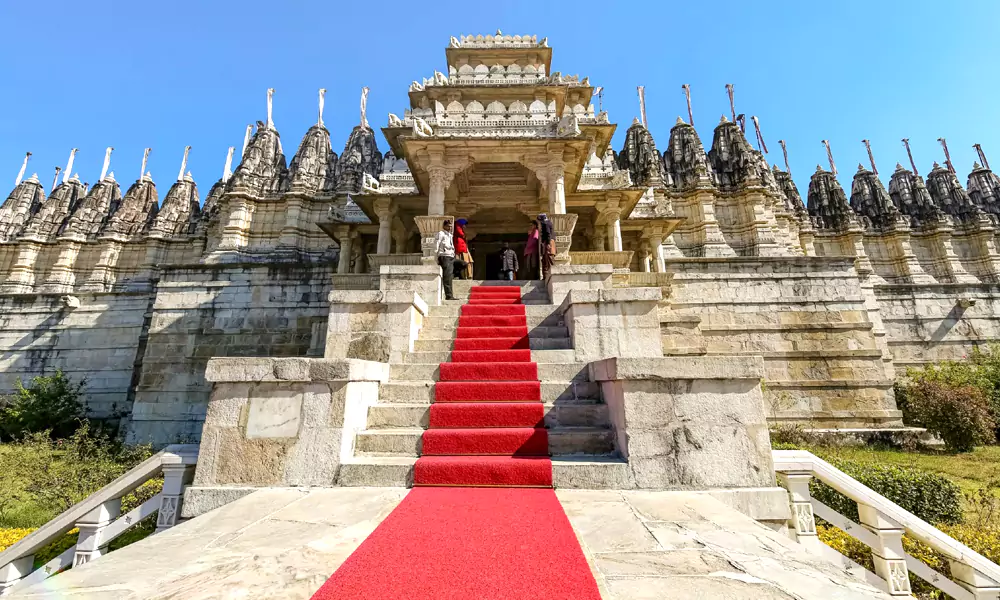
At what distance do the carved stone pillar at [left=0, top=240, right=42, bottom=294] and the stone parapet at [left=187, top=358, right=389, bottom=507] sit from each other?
37.6m

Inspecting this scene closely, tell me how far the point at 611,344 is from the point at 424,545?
4.64 m

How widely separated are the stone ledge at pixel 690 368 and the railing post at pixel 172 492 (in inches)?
170

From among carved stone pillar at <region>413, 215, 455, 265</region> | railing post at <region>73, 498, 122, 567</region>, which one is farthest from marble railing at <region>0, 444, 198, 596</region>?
carved stone pillar at <region>413, 215, 455, 265</region>

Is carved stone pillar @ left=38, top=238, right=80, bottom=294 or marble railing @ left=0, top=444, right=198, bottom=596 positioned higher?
carved stone pillar @ left=38, top=238, right=80, bottom=294

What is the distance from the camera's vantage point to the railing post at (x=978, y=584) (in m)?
2.99

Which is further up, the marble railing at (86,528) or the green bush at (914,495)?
the marble railing at (86,528)

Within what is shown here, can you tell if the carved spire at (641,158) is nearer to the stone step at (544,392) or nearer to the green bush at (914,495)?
the green bush at (914,495)

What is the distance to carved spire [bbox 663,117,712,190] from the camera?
74.6 ft

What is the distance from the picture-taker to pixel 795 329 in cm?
1415

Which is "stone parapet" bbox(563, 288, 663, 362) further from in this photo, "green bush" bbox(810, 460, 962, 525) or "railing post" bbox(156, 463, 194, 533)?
"railing post" bbox(156, 463, 194, 533)

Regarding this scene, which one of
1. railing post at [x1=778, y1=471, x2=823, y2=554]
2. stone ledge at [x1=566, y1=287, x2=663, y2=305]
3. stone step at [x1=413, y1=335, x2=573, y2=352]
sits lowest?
railing post at [x1=778, y1=471, x2=823, y2=554]

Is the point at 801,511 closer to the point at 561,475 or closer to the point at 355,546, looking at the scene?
the point at 561,475

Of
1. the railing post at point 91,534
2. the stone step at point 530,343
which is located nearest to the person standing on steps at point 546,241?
the stone step at point 530,343

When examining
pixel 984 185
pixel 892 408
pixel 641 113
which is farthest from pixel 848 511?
pixel 984 185
